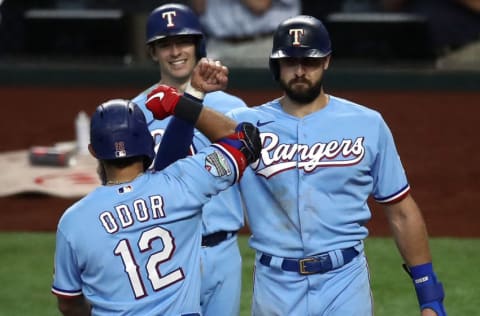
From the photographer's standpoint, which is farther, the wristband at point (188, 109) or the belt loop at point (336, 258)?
the belt loop at point (336, 258)

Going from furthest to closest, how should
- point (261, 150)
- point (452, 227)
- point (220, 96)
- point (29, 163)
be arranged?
point (29, 163)
point (452, 227)
point (220, 96)
point (261, 150)

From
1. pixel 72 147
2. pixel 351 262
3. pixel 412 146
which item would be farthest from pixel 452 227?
pixel 351 262

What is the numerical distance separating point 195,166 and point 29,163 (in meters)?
6.36

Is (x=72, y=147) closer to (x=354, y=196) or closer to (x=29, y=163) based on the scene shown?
(x=29, y=163)

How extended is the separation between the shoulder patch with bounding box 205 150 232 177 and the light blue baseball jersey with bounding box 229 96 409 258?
1.64 ft

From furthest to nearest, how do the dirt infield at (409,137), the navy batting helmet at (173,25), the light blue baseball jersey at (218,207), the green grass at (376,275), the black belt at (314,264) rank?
the dirt infield at (409,137), the green grass at (376,275), the navy batting helmet at (173,25), the light blue baseball jersey at (218,207), the black belt at (314,264)

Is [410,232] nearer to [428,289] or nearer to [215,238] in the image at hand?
[428,289]

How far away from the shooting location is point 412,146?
1077 centimetres

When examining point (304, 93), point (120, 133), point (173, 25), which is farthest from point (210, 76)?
point (173, 25)

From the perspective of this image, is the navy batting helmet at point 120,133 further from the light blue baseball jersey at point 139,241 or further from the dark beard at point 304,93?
the dark beard at point 304,93

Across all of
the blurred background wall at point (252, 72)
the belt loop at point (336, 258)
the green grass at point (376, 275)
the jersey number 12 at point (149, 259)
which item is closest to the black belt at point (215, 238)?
the belt loop at point (336, 258)

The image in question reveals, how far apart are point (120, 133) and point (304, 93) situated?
0.83m

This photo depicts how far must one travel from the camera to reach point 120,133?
395 centimetres

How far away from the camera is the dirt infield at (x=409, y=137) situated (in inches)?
347
